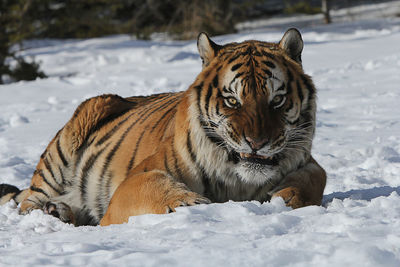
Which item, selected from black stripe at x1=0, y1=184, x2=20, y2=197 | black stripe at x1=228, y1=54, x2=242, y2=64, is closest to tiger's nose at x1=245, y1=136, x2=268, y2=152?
black stripe at x1=228, y1=54, x2=242, y2=64

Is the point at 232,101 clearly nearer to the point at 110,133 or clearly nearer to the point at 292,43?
the point at 292,43

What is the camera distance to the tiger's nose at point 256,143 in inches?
109

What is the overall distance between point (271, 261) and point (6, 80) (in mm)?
10462

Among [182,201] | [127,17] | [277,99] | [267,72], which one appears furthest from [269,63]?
[127,17]

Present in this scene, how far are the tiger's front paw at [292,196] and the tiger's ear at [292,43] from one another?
0.73 meters

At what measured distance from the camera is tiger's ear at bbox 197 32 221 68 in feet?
10.6

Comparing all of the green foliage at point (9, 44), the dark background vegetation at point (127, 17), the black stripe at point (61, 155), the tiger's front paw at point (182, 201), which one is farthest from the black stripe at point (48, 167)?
the dark background vegetation at point (127, 17)

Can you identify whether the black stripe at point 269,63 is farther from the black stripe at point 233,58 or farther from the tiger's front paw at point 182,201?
the tiger's front paw at point 182,201

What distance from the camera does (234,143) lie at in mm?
2854

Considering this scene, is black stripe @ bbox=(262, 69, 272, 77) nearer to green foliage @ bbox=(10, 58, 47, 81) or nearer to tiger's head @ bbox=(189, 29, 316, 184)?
tiger's head @ bbox=(189, 29, 316, 184)

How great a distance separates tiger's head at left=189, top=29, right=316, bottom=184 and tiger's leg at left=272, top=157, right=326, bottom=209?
64 millimetres

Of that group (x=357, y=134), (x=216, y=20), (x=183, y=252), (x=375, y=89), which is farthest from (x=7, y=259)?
(x=216, y=20)

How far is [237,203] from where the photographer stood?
2744 millimetres

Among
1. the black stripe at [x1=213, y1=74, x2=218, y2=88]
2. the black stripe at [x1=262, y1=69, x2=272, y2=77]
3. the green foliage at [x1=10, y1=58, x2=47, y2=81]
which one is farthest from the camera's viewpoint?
the green foliage at [x1=10, y1=58, x2=47, y2=81]
